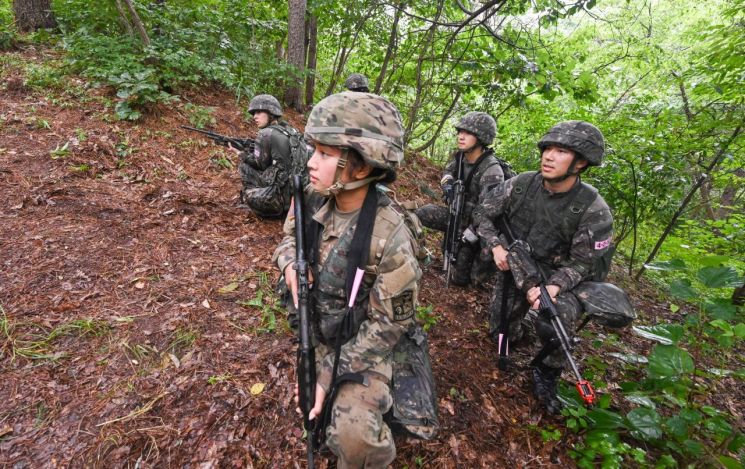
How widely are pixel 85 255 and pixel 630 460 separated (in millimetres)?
5993

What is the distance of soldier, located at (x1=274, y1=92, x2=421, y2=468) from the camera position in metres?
2.05

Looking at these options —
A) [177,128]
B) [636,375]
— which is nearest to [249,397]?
[636,375]

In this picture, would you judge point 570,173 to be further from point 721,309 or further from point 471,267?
point 471,267

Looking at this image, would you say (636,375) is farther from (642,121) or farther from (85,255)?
(85,255)

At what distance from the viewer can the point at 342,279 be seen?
2.29m

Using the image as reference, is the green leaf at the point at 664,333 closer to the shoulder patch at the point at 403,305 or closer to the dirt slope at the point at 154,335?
the dirt slope at the point at 154,335

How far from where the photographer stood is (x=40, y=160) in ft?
17.3

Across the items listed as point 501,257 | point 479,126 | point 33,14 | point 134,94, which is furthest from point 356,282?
point 33,14

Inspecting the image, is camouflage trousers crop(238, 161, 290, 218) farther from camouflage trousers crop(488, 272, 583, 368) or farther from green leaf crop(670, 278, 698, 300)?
green leaf crop(670, 278, 698, 300)

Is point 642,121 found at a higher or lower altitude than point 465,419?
higher

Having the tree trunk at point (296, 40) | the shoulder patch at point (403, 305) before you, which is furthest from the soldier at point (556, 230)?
the tree trunk at point (296, 40)

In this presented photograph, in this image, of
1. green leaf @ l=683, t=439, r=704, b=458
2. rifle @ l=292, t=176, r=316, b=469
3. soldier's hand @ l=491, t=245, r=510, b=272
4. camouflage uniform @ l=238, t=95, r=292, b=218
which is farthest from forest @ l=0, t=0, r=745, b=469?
soldier's hand @ l=491, t=245, r=510, b=272

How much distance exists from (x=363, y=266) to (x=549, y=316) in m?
2.15

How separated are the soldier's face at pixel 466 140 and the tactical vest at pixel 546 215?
1528 mm
